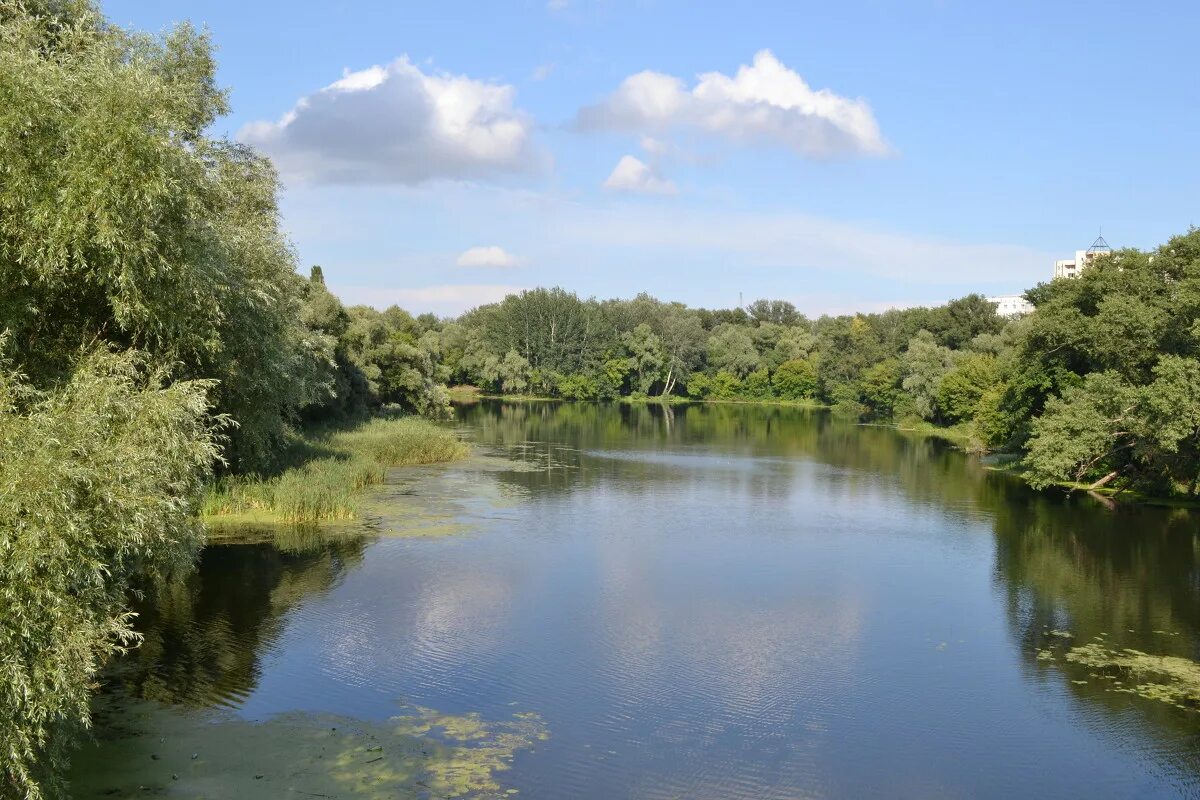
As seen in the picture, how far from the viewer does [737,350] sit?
111 m

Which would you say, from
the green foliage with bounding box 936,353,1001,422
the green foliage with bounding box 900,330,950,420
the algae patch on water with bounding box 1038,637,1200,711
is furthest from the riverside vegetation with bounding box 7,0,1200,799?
the algae patch on water with bounding box 1038,637,1200,711

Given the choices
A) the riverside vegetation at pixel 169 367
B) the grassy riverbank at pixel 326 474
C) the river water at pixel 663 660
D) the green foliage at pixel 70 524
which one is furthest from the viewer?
the grassy riverbank at pixel 326 474

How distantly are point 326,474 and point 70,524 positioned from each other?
73.9 feet

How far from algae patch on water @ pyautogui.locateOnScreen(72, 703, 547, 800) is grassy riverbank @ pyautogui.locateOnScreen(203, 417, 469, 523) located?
12.7 metres

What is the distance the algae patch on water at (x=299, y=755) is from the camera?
11.8 m

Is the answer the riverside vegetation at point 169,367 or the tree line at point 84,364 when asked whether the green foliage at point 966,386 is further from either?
the tree line at point 84,364

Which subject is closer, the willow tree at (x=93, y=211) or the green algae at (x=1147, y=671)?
the willow tree at (x=93, y=211)

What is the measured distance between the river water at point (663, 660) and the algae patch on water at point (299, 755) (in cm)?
5

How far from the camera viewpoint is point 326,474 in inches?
1243

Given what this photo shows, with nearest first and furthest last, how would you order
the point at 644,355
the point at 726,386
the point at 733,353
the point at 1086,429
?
the point at 1086,429
the point at 644,355
the point at 726,386
the point at 733,353

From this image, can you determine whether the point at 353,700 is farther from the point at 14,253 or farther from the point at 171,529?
the point at 14,253

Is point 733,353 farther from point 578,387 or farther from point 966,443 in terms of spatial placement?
point 966,443

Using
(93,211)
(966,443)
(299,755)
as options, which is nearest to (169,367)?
(93,211)

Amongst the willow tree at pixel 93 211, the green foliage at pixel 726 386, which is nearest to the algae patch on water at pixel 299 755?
Answer: the willow tree at pixel 93 211
